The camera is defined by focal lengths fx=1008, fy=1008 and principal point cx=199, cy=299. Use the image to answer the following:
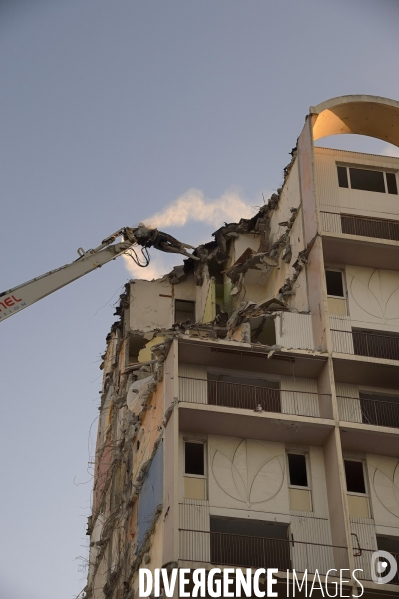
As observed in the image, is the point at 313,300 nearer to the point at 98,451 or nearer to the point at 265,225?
the point at 265,225

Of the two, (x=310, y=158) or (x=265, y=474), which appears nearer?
(x=265, y=474)

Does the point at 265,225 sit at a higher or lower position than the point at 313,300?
higher

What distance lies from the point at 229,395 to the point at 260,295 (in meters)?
9.77

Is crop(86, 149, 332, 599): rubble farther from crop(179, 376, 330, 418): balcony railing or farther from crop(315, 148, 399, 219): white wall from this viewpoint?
crop(315, 148, 399, 219): white wall

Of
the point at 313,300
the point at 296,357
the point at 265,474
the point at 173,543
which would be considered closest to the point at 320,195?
the point at 313,300

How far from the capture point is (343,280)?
134ft

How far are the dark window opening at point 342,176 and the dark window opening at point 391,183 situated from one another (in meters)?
1.92

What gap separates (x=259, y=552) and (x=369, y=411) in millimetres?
7423

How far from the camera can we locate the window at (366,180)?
4369 cm

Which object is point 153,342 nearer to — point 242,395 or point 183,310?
point 183,310

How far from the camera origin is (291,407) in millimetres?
37906

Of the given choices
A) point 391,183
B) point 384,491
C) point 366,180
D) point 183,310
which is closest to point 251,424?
point 384,491

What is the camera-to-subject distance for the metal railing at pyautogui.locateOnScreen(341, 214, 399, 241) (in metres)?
41.8

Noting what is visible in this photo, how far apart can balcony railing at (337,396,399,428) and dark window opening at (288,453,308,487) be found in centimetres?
223
